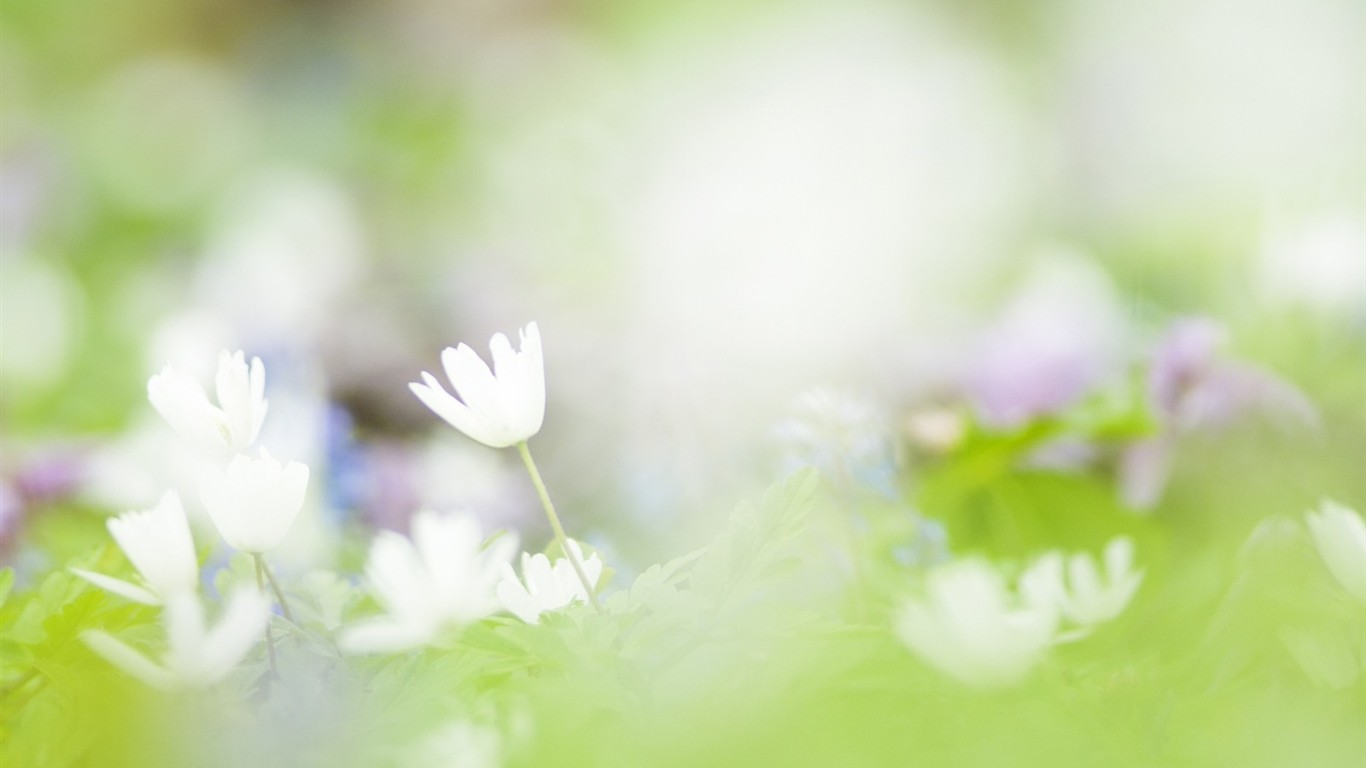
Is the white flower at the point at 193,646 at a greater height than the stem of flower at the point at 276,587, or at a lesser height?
lesser

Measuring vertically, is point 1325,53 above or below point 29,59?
below

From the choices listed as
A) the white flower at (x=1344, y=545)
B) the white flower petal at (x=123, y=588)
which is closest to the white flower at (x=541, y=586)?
the white flower petal at (x=123, y=588)

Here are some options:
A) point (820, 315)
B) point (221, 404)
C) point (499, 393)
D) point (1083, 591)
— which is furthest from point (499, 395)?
point (820, 315)

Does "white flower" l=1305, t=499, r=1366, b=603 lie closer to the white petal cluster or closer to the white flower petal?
the white petal cluster

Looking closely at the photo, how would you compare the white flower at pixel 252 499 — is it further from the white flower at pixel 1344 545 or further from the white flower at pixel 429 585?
the white flower at pixel 1344 545

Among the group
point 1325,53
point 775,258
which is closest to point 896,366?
point 775,258

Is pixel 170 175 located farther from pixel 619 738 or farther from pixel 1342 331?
pixel 619 738

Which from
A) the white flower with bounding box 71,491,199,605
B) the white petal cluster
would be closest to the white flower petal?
the white flower with bounding box 71,491,199,605

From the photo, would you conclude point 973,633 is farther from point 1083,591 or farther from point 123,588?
point 123,588
